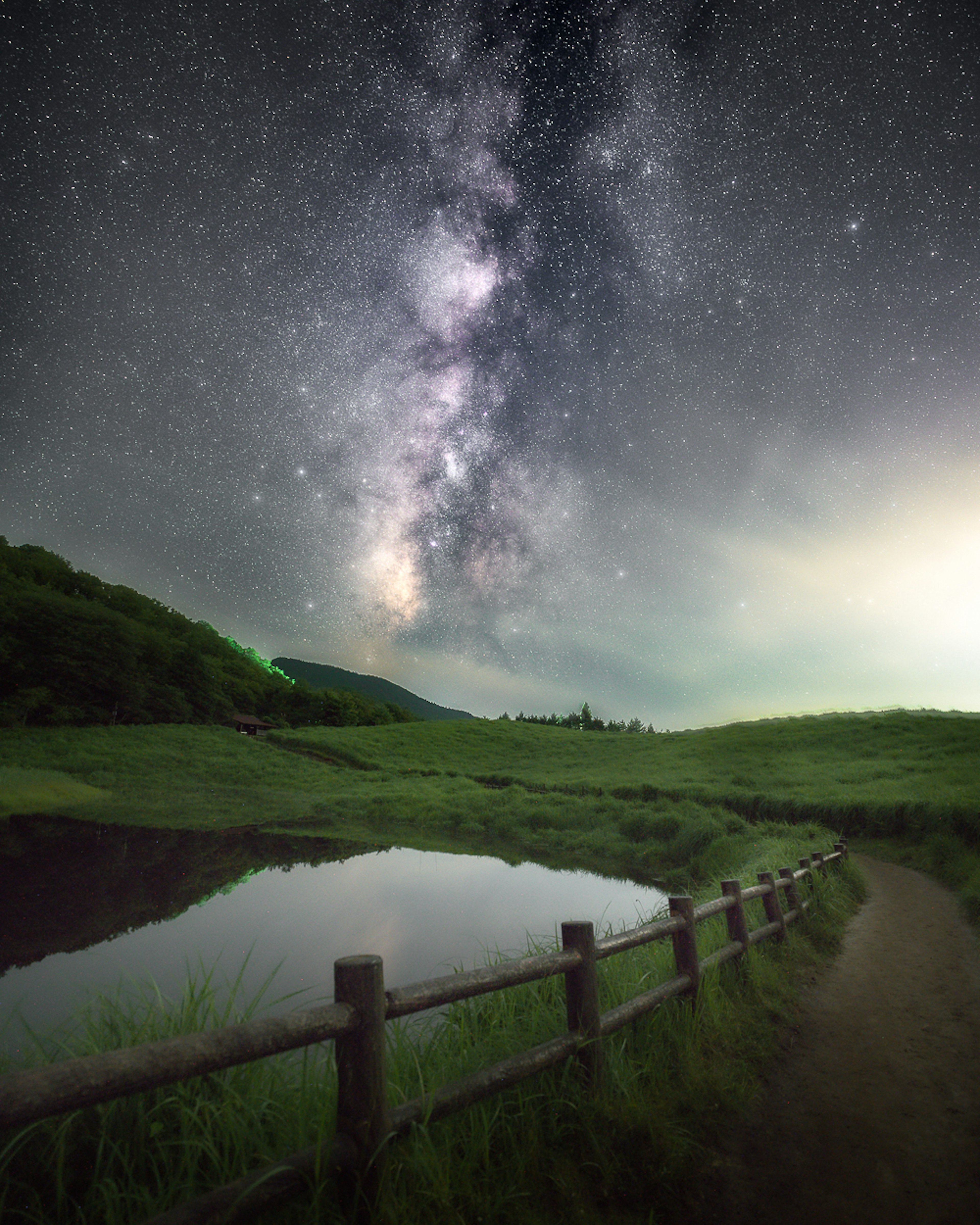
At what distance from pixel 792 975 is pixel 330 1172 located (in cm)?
697

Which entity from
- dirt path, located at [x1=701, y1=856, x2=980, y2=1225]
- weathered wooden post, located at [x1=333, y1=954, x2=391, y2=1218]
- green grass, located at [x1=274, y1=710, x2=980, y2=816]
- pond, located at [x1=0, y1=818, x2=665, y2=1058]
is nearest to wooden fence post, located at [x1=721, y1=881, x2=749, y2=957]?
dirt path, located at [x1=701, y1=856, x2=980, y2=1225]

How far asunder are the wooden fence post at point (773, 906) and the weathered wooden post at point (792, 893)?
1.02 metres

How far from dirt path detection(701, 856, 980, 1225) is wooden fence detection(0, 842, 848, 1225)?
1.17m

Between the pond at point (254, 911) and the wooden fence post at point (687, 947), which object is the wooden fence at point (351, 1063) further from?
the pond at point (254, 911)

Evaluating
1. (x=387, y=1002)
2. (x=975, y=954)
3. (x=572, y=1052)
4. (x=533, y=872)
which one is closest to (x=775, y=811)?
(x=533, y=872)

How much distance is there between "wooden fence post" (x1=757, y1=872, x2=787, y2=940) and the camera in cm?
817

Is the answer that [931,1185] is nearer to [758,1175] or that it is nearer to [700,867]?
[758,1175]

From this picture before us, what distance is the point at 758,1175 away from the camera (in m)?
3.79

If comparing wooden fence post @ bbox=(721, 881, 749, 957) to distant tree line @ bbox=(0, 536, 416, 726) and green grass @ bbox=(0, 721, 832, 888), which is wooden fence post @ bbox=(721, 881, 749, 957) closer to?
green grass @ bbox=(0, 721, 832, 888)

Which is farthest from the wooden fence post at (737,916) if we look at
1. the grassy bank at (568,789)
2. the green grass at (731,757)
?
the green grass at (731,757)

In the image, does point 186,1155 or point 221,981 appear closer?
point 186,1155

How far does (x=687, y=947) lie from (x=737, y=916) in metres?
1.83

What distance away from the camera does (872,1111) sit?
4633 millimetres

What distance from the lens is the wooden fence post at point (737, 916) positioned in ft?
22.3
